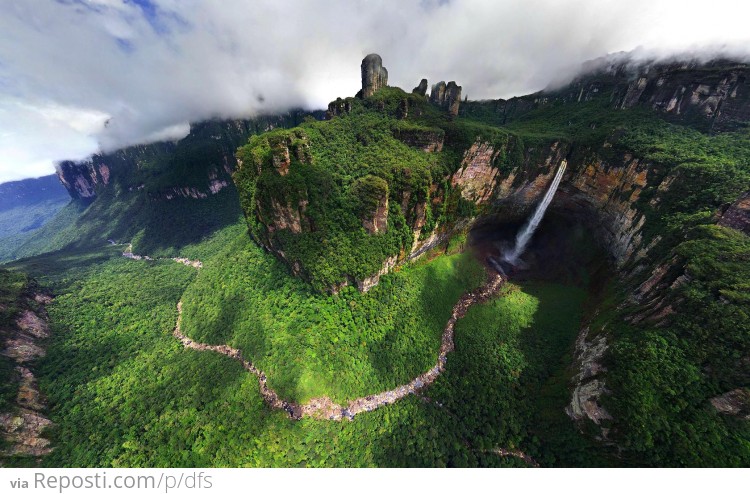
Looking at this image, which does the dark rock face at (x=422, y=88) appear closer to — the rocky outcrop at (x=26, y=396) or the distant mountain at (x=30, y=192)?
the rocky outcrop at (x=26, y=396)

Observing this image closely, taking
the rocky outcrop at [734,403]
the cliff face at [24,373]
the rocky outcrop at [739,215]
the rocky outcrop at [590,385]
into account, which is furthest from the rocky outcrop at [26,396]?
the rocky outcrop at [739,215]

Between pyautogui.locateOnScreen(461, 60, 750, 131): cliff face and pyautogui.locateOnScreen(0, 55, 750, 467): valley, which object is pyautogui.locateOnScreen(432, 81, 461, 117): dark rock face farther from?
pyautogui.locateOnScreen(461, 60, 750, 131): cliff face

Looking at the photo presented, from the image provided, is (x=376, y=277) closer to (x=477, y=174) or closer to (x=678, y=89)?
(x=477, y=174)

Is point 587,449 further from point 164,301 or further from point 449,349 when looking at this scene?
point 164,301

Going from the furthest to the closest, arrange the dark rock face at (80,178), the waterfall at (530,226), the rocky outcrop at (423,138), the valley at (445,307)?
1. the dark rock face at (80,178)
2. the waterfall at (530,226)
3. the rocky outcrop at (423,138)
4. the valley at (445,307)

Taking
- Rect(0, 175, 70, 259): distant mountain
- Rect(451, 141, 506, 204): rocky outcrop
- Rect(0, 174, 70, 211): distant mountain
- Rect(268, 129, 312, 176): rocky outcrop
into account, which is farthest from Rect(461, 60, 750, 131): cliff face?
Rect(0, 174, 70, 211): distant mountain
